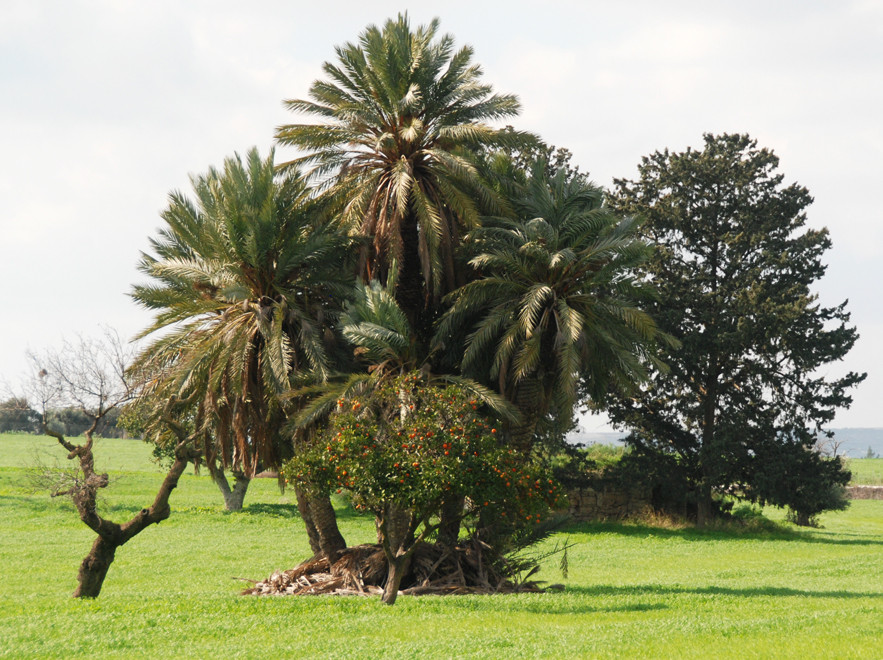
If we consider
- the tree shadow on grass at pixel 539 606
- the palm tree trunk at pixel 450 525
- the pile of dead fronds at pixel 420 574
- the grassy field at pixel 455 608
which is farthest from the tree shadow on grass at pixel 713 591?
the palm tree trunk at pixel 450 525

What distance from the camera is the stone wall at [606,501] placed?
4559 cm

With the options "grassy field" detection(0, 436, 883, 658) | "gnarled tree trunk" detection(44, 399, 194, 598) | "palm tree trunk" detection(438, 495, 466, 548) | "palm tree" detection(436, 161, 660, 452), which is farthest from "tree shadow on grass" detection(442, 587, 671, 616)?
"gnarled tree trunk" detection(44, 399, 194, 598)

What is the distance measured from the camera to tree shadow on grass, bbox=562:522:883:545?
41.1 metres

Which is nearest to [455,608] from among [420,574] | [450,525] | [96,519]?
[420,574]

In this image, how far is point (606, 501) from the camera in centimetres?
4591

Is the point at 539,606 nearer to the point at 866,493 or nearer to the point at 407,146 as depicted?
the point at 407,146

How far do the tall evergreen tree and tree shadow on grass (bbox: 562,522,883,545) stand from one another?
6.09 ft

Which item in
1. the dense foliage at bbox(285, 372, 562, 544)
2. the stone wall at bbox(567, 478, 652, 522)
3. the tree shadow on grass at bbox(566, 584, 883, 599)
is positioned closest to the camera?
the dense foliage at bbox(285, 372, 562, 544)

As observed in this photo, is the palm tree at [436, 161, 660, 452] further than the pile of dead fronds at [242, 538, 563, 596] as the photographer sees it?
Yes

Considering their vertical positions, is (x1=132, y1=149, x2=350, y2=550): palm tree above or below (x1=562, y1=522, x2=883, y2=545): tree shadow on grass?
above

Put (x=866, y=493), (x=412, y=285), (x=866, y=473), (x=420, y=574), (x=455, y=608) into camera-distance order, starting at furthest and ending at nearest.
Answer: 1. (x=866, y=473)
2. (x=866, y=493)
3. (x=412, y=285)
4. (x=420, y=574)
5. (x=455, y=608)

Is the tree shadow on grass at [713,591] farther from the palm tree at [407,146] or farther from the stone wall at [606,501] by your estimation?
the stone wall at [606,501]

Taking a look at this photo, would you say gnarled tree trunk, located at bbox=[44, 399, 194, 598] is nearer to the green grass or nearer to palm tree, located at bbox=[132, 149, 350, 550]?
palm tree, located at bbox=[132, 149, 350, 550]

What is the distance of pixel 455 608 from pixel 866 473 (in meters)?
92.3
